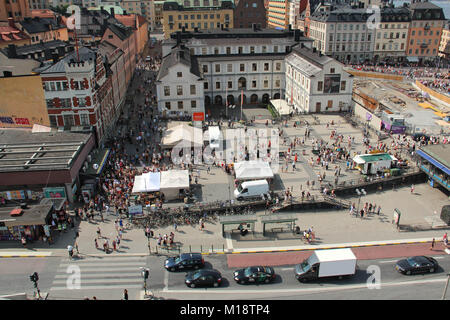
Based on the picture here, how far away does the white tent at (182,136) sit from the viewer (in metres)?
51.6

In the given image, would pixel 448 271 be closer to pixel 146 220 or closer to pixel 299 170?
pixel 299 170

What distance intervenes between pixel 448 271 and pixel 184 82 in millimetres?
48735

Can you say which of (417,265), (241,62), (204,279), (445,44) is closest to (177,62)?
(241,62)

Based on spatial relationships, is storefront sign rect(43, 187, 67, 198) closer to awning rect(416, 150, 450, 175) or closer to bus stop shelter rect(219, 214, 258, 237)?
bus stop shelter rect(219, 214, 258, 237)

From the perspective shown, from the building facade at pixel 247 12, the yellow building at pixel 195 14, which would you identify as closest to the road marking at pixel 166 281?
the yellow building at pixel 195 14

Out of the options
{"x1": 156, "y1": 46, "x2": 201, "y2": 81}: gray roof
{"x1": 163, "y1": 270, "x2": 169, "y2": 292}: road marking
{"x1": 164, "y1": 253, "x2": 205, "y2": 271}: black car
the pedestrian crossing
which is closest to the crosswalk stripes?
the pedestrian crossing

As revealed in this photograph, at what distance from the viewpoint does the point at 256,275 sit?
29.1 metres

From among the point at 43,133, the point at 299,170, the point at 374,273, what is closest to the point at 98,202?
the point at 43,133

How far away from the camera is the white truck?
94.6ft

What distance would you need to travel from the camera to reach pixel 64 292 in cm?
2888

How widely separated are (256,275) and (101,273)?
12252mm

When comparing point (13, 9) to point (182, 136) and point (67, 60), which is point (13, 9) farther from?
point (182, 136)

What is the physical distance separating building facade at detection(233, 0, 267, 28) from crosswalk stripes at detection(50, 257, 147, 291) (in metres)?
97.1

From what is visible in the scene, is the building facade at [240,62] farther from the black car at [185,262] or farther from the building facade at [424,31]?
the black car at [185,262]
